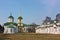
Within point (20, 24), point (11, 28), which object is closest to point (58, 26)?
point (11, 28)

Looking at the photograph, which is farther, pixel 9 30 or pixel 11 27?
pixel 11 27

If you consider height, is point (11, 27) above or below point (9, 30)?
above

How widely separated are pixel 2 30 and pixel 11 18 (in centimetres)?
455

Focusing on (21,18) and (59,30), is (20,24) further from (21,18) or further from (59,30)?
(59,30)

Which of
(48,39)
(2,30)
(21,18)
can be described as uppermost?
(21,18)

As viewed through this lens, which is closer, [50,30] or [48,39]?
[48,39]

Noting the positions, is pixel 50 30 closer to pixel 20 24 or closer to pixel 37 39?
pixel 20 24

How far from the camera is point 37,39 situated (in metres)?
13.8

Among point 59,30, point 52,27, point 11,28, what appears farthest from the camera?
point 11,28

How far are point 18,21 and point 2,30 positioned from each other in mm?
5425

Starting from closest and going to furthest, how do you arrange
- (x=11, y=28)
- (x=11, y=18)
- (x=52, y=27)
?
(x=52, y=27) < (x=11, y=28) < (x=11, y=18)

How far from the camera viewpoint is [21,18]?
35875mm

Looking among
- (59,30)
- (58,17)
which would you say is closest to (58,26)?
(59,30)

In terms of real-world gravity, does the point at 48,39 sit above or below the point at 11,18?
below
